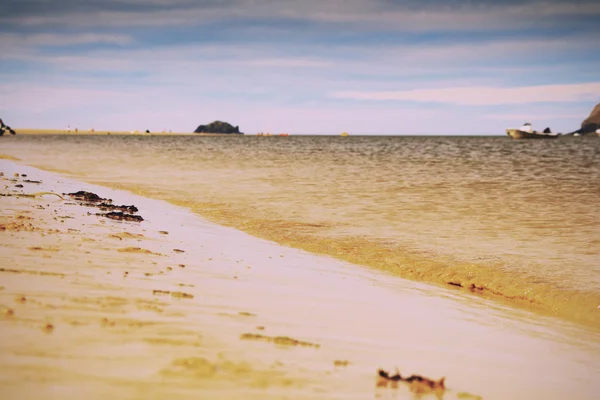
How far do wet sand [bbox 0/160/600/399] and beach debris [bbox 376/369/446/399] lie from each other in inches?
2.1

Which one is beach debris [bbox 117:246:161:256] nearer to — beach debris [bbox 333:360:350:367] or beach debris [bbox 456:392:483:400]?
beach debris [bbox 333:360:350:367]

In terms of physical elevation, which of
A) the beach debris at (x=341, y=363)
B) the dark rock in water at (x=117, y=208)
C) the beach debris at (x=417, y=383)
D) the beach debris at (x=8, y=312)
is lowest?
the beach debris at (x=417, y=383)

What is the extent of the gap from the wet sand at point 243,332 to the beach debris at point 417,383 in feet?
0.17

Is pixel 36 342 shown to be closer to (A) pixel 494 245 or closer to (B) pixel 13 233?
(B) pixel 13 233

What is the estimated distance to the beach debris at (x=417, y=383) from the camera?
314 centimetres

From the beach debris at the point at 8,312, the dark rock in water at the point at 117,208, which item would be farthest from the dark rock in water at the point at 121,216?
the beach debris at the point at 8,312

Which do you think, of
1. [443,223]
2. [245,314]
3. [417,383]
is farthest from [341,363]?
[443,223]

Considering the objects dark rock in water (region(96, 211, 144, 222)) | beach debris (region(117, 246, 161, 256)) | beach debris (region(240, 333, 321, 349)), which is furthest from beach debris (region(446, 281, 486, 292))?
dark rock in water (region(96, 211, 144, 222))

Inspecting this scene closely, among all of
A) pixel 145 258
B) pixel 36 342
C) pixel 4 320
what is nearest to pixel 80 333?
pixel 36 342

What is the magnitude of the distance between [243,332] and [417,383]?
136cm

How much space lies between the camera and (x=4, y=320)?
3.45 m

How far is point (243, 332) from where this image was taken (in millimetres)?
3781

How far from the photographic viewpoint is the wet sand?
2918 millimetres

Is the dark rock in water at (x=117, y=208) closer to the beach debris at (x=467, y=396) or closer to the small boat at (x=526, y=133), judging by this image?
the beach debris at (x=467, y=396)
